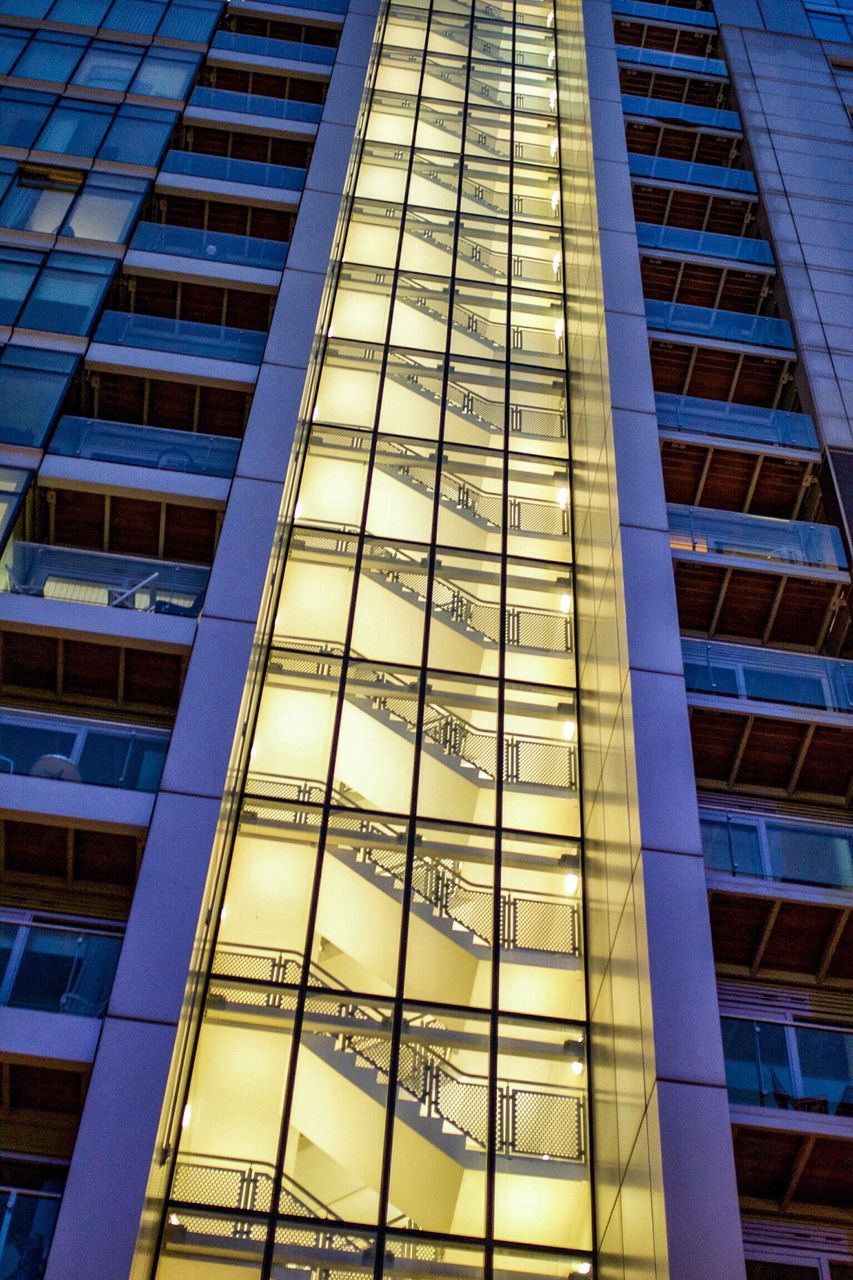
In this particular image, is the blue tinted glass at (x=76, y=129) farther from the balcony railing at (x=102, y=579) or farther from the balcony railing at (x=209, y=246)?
the balcony railing at (x=102, y=579)

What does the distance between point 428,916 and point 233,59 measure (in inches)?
928

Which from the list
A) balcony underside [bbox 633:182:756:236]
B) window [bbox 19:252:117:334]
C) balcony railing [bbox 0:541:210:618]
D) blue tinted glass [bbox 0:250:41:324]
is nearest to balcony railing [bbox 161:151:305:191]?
window [bbox 19:252:117:334]

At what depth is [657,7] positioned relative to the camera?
37281mm

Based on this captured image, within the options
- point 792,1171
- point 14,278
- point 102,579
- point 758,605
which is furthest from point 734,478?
point 14,278

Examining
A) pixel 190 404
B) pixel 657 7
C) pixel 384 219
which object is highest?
pixel 657 7

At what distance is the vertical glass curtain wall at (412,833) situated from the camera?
48.5 ft

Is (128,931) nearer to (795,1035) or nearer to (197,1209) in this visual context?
(197,1209)

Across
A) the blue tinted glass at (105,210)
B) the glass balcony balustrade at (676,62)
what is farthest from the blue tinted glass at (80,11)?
the glass balcony balustrade at (676,62)

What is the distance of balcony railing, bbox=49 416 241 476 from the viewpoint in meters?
21.1

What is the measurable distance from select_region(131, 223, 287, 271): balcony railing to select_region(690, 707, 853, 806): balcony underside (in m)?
13.4

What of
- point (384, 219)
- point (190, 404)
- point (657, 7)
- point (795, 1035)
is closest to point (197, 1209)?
point (795, 1035)

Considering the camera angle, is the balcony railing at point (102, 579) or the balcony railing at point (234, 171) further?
the balcony railing at point (234, 171)

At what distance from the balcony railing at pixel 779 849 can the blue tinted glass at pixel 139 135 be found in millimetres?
19475

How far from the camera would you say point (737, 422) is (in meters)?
23.3
